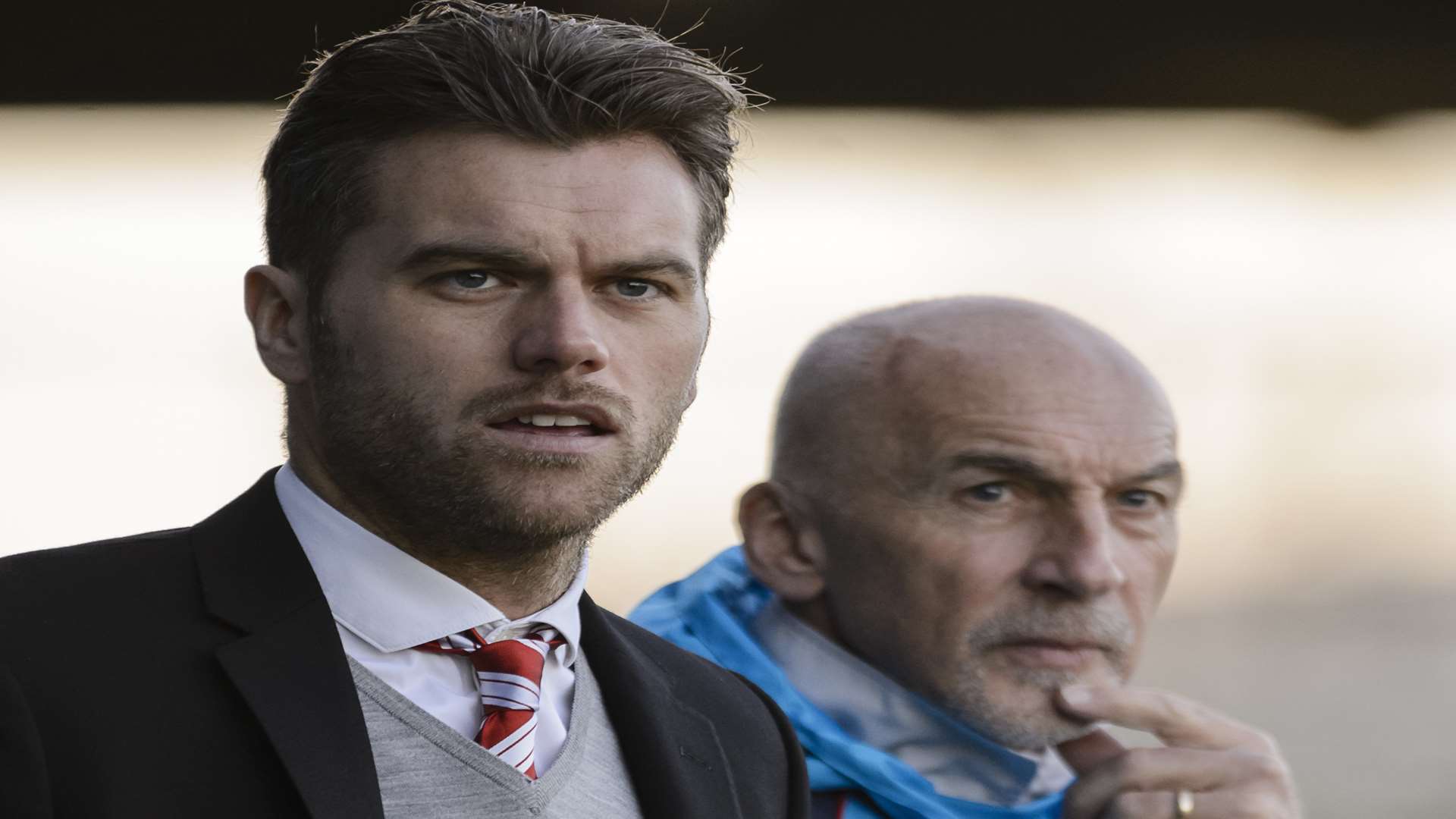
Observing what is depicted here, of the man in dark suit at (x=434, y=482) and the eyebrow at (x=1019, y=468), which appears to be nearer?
the man in dark suit at (x=434, y=482)

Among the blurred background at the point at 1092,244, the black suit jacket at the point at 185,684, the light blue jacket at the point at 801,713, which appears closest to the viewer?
the black suit jacket at the point at 185,684

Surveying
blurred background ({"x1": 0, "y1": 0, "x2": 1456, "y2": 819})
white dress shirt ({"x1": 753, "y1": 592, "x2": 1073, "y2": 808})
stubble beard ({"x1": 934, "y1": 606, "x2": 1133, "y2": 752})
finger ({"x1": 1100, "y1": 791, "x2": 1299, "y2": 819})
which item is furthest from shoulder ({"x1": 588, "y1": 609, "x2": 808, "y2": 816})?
blurred background ({"x1": 0, "y1": 0, "x2": 1456, "y2": 819})

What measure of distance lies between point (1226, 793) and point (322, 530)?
907 mm

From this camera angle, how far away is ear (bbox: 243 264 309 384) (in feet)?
4.83

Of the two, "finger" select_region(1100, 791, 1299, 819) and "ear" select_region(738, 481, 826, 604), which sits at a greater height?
"ear" select_region(738, 481, 826, 604)

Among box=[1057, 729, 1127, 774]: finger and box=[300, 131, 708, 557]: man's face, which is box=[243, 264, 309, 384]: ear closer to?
box=[300, 131, 708, 557]: man's face

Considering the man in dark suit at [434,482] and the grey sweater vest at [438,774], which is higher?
the man in dark suit at [434,482]

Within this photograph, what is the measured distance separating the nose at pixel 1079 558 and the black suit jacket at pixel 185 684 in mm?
483

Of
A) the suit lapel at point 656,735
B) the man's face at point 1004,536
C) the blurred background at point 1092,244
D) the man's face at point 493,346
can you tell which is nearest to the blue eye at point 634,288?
the man's face at point 493,346

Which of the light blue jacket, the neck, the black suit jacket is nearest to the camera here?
the black suit jacket

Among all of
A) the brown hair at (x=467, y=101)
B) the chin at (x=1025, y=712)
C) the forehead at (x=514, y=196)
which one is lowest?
the chin at (x=1025, y=712)

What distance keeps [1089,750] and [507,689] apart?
2.17ft

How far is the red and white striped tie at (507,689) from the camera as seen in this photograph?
1.35 meters

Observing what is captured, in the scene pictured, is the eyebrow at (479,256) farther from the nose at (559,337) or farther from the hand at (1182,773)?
the hand at (1182,773)
